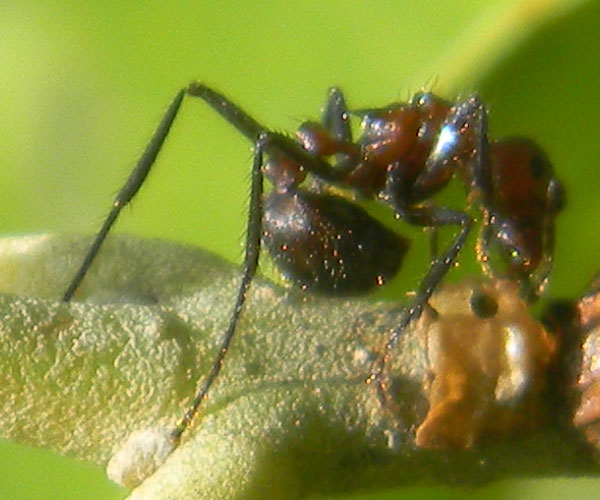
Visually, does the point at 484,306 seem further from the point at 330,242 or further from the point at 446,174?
the point at 446,174

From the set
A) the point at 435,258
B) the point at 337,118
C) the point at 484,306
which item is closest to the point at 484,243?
the point at 435,258

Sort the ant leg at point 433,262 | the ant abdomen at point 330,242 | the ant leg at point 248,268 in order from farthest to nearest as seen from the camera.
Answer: the ant abdomen at point 330,242
the ant leg at point 433,262
the ant leg at point 248,268

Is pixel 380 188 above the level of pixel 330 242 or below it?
above

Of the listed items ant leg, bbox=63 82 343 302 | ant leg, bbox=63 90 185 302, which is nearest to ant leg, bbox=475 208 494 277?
ant leg, bbox=63 82 343 302

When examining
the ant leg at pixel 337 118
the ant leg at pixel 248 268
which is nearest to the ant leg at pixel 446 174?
the ant leg at pixel 337 118

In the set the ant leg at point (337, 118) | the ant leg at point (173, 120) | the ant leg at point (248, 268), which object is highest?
the ant leg at point (337, 118)

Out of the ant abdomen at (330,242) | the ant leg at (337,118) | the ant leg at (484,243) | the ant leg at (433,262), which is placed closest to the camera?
the ant leg at (433,262)

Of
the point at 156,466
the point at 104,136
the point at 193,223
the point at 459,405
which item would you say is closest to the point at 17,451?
the point at 193,223

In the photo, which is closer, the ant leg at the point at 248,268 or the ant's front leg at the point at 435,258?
the ant leg at the point at 248,268

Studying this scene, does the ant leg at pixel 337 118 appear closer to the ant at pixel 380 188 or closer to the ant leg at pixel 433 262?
the ant at pixel 380 188
